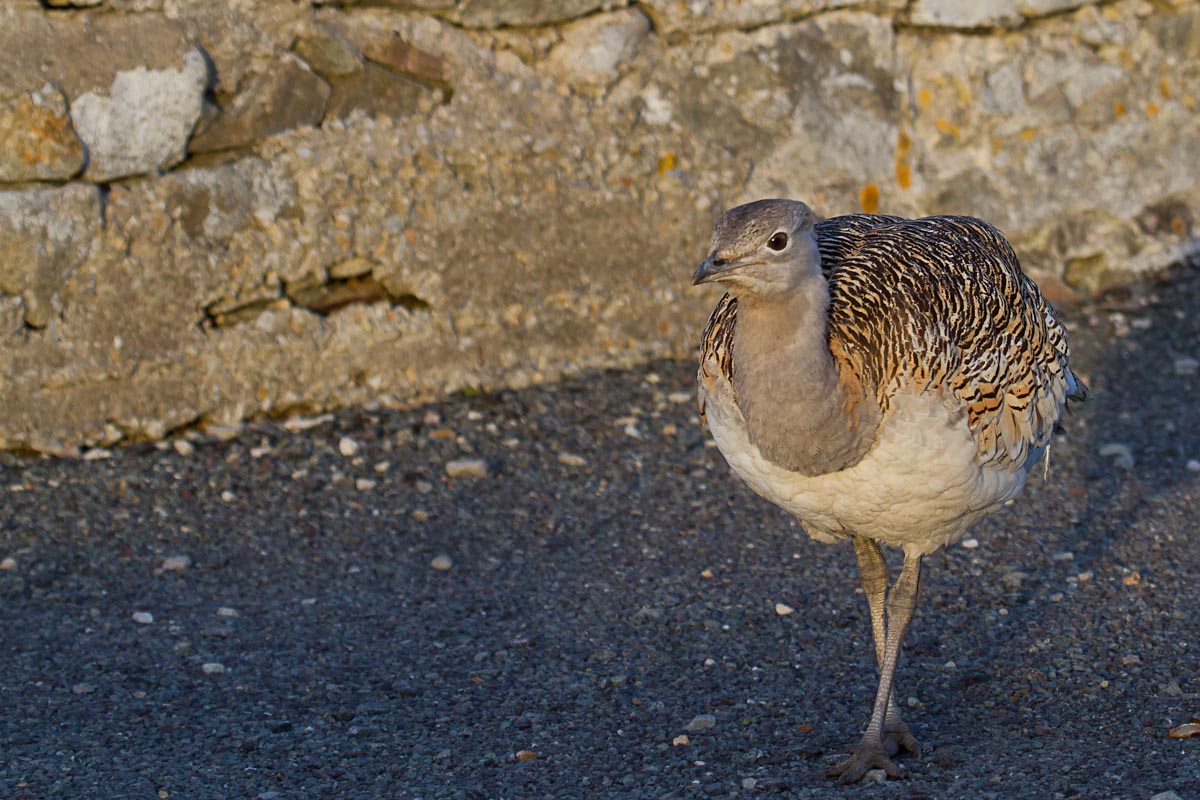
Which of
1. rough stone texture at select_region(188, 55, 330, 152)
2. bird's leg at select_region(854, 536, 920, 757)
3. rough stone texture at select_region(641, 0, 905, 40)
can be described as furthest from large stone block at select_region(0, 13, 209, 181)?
bird's leg at select_region(854, 536, 920, 757)

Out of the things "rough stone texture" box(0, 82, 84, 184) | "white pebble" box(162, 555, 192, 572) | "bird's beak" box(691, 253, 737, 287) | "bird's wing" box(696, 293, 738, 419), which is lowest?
"white pebble" box(162, 555, 192, 572)

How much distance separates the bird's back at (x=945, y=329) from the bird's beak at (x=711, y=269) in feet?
1.20

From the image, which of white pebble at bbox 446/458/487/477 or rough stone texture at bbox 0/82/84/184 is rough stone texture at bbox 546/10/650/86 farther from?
rough stone texture at bbox 0/82/84/184

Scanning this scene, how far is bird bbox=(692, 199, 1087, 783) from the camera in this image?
342cm

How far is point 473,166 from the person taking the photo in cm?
618

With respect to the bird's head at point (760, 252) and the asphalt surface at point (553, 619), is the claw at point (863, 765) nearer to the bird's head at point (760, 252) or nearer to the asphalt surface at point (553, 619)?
the asphalt surface at point (553, 619)

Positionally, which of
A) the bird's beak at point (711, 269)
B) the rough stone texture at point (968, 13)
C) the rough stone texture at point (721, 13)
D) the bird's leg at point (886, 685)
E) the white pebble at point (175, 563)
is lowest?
the white pebble at point (175, 563)

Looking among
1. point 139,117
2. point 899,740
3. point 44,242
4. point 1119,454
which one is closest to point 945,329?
point 899,740

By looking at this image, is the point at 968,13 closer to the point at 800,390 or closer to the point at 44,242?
the point at 800,390

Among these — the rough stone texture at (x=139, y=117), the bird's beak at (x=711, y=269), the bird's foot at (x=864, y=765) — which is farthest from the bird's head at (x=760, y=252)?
the rough stone texture at (x=139, y=117)

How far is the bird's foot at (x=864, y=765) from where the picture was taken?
371 centimetres

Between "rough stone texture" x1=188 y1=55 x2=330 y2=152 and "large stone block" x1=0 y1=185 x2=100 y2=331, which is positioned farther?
"rough stone texture" x1=188 y1=55 x2=330 y2=152

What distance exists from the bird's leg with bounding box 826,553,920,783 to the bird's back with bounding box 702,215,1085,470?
17.4 inches

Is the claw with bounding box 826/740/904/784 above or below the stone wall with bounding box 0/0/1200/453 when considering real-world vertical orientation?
below
